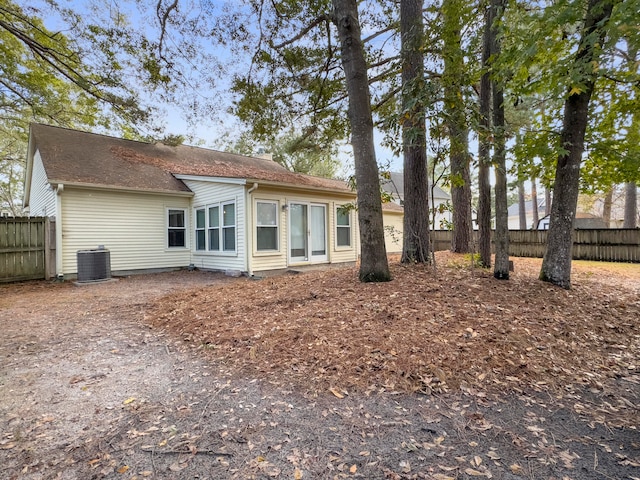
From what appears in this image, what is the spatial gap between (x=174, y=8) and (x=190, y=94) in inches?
76.1

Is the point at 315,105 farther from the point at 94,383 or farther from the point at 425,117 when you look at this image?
the point at 94,383

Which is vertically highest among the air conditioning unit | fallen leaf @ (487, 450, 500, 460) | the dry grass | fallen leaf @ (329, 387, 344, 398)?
the air conditioning unit

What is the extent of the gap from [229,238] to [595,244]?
12844 millimetres

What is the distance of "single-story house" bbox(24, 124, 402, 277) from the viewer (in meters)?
8.56

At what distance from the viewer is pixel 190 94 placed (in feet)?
28.8

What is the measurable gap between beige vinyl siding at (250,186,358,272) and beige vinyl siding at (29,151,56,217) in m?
5.55

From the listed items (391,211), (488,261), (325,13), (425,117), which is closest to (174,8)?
(325,13)

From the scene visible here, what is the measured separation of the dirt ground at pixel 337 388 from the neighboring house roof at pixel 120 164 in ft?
16.8

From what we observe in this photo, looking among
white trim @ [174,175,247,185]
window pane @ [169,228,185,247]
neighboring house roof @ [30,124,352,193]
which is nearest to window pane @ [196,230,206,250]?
window pane @ [169,228,185,247]

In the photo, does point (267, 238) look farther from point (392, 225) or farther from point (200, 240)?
point (392, 225)

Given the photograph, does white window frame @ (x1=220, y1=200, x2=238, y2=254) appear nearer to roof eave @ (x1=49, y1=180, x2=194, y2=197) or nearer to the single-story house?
the single-story house

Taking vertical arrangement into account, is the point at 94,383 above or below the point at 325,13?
below

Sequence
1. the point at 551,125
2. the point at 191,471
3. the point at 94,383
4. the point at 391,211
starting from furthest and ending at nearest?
the point at 391,211 < the point at 551,125 < the point at 94,383 < the point at 191,471

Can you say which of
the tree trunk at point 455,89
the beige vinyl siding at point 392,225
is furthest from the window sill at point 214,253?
the beige vinyl siding at point 392,225
